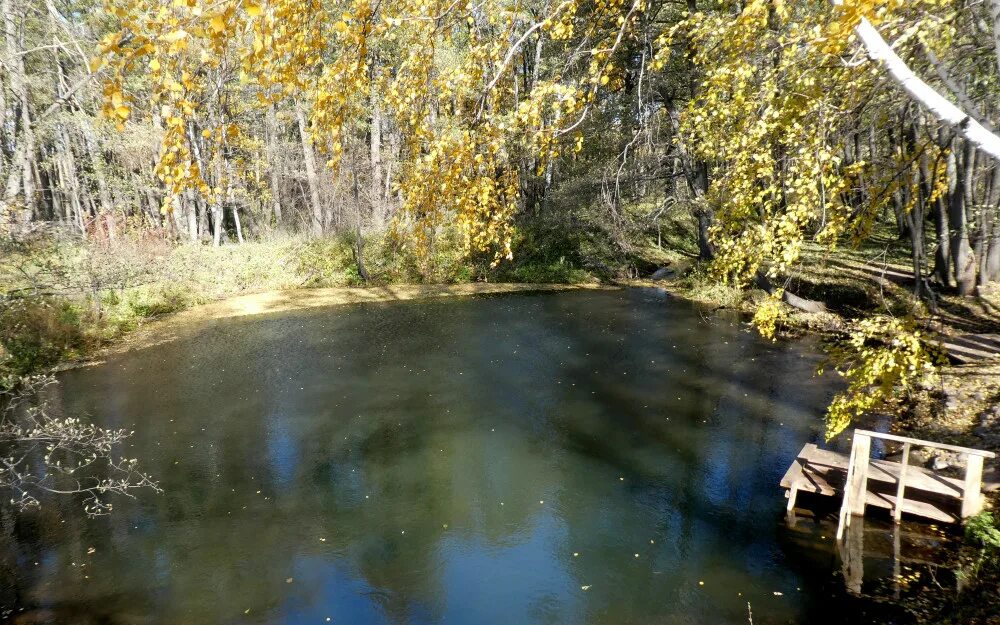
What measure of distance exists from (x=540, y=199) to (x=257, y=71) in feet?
72.3

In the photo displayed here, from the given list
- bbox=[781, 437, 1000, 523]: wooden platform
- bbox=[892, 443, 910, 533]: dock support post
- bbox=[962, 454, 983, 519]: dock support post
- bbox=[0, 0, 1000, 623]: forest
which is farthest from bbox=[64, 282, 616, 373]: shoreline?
bbox=[962, 454, 983, 519]: dock support post

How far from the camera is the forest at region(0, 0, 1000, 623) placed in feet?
10.5

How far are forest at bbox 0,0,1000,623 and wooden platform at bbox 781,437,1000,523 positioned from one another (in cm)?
43

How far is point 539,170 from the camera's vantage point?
Answer: 3.92 m

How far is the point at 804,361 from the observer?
12.6 m

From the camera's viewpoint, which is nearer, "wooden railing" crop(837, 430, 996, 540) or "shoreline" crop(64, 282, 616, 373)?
"wooden railing" crop(837, 430, 996, 540)

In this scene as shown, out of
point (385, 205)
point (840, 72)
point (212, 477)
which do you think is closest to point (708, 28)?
point (840, 72)

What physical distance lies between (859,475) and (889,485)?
80cm

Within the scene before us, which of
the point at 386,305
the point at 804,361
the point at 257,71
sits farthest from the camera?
the point at 386,305

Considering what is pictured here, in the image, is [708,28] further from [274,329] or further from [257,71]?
[274,329]

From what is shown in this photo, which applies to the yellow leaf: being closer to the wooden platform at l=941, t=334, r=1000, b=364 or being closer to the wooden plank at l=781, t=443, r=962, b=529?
the wooden plank at l=781, t=443, r=962, b=529

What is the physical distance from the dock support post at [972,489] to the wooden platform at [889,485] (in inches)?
0.5

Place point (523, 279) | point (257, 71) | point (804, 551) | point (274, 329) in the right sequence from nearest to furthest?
point (257, 71)
point (804, 551)
point (274, 329)
point (523, 279)

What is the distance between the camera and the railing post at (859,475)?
254 inches
